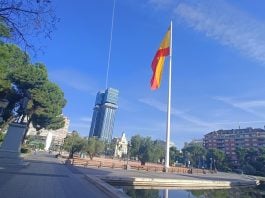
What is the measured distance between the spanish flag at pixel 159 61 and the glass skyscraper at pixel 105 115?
476ft

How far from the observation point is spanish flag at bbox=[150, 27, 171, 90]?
30.7m

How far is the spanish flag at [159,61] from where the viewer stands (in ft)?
101

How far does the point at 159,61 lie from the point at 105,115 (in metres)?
151

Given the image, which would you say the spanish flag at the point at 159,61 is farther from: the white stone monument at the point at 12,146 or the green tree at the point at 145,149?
the green tree at the point at 145,149

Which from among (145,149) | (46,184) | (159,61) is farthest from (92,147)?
(46,184)

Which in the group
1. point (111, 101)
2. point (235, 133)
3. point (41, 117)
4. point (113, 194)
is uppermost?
point (111, 101)

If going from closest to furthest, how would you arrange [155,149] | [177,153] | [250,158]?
[155,149] < [250,158] < [177,153]

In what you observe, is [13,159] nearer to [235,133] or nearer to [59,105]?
[59,105]

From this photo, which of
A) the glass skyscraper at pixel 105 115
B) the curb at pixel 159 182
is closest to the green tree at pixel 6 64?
the curb at pixel 159 182

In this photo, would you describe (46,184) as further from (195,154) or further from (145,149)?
(195,154)

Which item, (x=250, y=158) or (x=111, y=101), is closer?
(x=250, y=158)

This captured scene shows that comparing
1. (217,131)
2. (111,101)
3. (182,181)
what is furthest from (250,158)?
(111,101)

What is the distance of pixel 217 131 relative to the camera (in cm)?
14800

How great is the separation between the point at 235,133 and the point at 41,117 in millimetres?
116776
